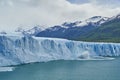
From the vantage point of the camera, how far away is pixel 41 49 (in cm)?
3023

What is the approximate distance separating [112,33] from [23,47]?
182 feet

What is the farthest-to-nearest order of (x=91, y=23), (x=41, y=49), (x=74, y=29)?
(x=91, y=23)
(x=74, y=29)
(x=41, y=49)

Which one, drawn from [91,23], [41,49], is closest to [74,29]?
[91,23]

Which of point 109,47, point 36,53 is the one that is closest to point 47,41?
point 36,53

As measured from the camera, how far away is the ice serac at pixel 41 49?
27.3m

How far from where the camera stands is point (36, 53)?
2947cm

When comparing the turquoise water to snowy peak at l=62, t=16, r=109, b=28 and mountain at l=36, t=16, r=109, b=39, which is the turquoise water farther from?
snowy peak at l=62, t=16, r=109, b=28

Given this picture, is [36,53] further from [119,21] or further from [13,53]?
[119,21]

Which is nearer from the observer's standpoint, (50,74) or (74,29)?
(50,74)

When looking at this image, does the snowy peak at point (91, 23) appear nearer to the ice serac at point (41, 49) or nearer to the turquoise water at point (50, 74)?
the ice serac at point (41, 49)

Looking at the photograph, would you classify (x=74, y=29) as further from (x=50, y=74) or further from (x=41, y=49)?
(x=50, y=74)

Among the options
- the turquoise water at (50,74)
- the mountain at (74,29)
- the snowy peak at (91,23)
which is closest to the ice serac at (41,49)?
the turquoise water at (50,74)

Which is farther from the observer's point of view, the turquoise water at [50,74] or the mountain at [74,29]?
the mountain at [74,29]

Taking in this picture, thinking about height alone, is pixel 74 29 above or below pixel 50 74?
above
